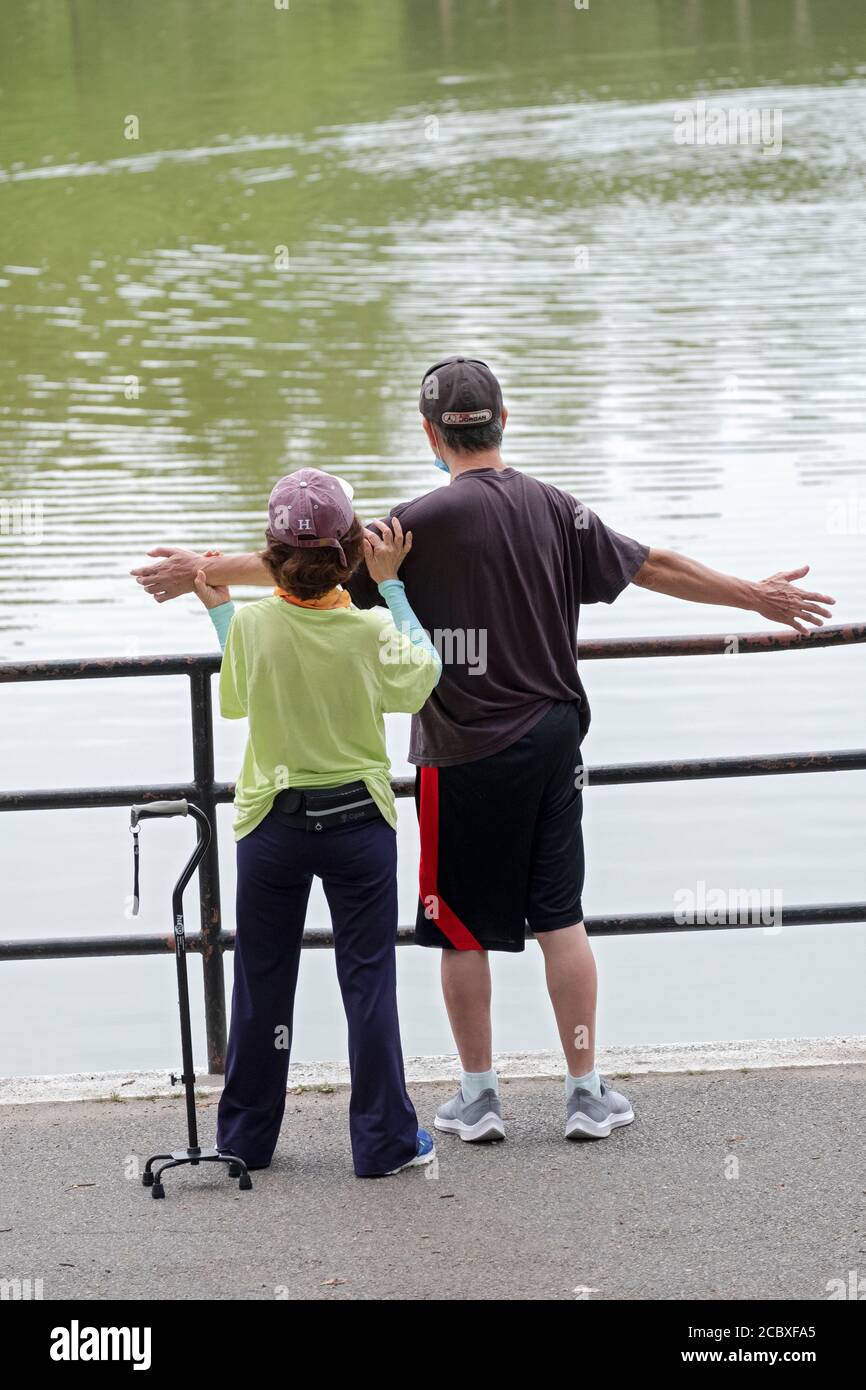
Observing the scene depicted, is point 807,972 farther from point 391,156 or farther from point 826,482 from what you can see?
point 391,156

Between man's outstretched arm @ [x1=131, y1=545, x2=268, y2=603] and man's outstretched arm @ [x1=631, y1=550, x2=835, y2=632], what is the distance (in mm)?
869

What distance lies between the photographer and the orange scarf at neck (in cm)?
402

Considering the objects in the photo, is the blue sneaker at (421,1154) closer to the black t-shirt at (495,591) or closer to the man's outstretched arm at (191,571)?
the black t-shirt at (495,591)

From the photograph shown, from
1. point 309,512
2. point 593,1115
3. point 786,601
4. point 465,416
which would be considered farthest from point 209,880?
point 786,601

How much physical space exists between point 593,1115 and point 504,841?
68 cm

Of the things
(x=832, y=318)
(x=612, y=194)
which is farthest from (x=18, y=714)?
(x=612, y=194)

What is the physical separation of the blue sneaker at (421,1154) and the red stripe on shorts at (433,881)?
0.43 meters

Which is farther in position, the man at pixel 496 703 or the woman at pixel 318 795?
the man at pixel 496 703

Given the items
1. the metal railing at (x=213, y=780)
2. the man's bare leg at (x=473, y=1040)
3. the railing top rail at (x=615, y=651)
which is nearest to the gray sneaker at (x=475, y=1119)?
the man's bare leg at (x=473, y=1040)

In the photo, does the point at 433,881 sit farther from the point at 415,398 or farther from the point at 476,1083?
the point at 415,398

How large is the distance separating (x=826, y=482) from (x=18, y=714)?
8248 mm

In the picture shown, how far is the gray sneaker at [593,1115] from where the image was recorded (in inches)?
169

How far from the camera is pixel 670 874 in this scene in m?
8.77
